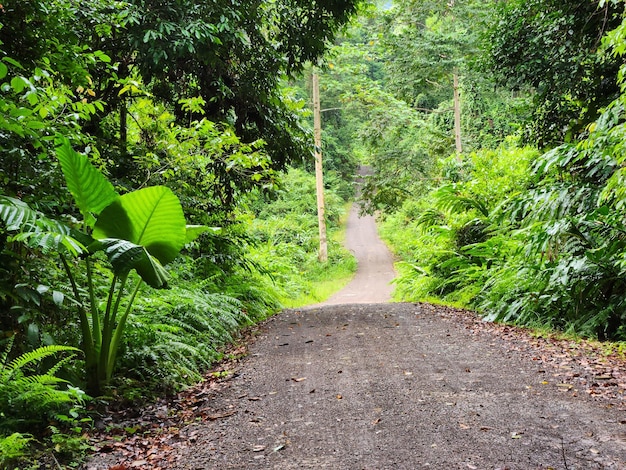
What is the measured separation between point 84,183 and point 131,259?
2.30 ft

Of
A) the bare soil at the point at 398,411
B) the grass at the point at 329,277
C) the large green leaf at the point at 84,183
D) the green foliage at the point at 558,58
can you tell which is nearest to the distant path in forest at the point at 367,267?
the grass at the point at 329,277

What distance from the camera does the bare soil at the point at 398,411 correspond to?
293 centimetres

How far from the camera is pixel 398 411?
12.0ft

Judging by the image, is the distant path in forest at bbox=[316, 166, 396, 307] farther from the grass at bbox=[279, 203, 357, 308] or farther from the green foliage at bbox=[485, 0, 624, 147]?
the green foliage at bbox=[485, 0, 624, 147]

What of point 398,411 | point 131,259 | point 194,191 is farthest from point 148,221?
point 194,191

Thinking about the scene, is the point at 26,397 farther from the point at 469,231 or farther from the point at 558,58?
the point at 469,231

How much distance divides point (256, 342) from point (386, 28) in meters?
16.7

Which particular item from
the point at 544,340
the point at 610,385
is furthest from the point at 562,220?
the point at 610,385

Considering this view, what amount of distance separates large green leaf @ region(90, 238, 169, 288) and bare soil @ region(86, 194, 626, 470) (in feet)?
3.76

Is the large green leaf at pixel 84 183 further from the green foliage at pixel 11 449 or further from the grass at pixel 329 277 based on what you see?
the grass at pixel 329 277

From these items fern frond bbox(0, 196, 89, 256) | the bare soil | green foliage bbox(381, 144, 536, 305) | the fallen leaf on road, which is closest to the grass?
green foliage bbox(381, 144, 536, 305)

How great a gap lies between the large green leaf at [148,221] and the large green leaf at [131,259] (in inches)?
8.0

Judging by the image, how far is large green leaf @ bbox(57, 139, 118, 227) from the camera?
3.55m

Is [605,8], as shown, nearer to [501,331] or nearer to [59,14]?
[501,331]
